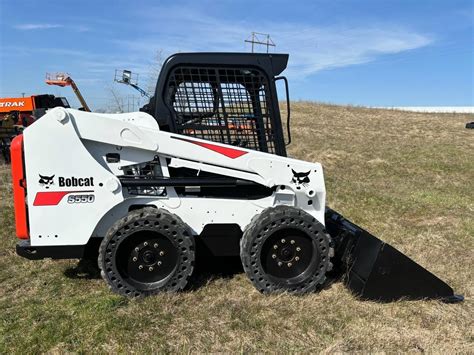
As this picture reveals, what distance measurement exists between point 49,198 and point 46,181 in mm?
140

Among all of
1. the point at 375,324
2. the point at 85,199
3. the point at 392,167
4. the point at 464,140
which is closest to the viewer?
the point at 375,324

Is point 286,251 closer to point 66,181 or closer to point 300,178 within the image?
point 300,178

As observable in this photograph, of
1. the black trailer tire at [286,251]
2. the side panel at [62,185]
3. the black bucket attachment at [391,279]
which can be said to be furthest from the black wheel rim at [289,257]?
the side panel at [62,185]

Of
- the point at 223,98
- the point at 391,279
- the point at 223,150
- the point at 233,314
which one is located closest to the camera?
the point at 233,314

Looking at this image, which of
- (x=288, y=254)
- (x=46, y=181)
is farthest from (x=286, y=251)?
(x=46, y=181)

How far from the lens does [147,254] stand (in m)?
3.70

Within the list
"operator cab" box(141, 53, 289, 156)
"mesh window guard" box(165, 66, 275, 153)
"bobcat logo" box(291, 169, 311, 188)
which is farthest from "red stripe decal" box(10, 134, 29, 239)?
"bobcat logo" box(291, 169, 311, 188)

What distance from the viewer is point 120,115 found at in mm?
4070

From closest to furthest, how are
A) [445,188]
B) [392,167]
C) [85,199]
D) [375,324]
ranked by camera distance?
[375,324], [85,199], [445,188], [392,167]

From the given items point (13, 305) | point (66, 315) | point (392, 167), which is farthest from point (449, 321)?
point (392, 167)

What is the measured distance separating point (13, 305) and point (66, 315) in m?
0.62

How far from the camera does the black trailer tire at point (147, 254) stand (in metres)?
3.59

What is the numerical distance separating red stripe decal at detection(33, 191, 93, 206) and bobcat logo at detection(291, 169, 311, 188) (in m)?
1.89

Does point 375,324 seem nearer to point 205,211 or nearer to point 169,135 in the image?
point 205,211
